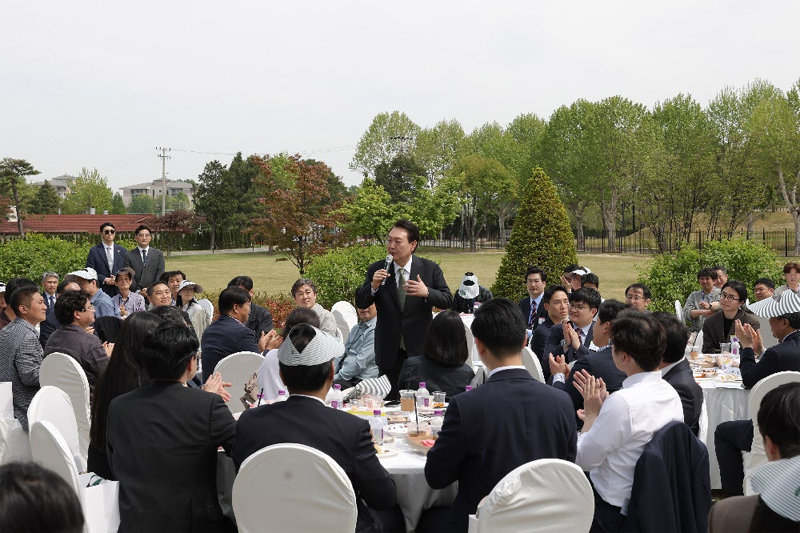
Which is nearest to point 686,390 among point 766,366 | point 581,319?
point 766,366

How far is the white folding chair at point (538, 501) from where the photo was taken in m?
2.93

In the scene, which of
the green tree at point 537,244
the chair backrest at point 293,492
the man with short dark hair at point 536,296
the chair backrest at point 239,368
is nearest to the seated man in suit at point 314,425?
the chair backrest at point 293,492

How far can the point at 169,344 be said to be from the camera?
343 cm

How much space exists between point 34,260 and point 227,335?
35.9ft

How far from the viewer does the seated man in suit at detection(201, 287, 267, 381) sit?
6230 mm

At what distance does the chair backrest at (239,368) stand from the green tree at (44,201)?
69.9m

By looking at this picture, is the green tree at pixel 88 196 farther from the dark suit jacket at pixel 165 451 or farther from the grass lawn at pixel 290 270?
the dark suit jacket at pixel 165 451

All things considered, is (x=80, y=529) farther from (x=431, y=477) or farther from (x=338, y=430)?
(x=431, y=477)

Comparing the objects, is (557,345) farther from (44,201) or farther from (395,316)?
(44,201)

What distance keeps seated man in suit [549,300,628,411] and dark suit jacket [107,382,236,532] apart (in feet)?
6.80

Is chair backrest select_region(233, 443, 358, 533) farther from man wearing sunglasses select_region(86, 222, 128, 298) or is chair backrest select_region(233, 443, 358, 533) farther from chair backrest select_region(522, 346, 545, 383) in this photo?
man wearing sunglasses select_region(86, 222, 128, 298)

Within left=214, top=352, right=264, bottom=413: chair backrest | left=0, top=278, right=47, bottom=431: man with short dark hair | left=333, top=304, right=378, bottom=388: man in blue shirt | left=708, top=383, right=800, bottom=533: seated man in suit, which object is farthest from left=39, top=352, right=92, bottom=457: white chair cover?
left=708, top=383, right=800, bottom=533: seated man in suit

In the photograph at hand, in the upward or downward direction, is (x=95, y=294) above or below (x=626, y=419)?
above

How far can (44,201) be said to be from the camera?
69.4 meters
